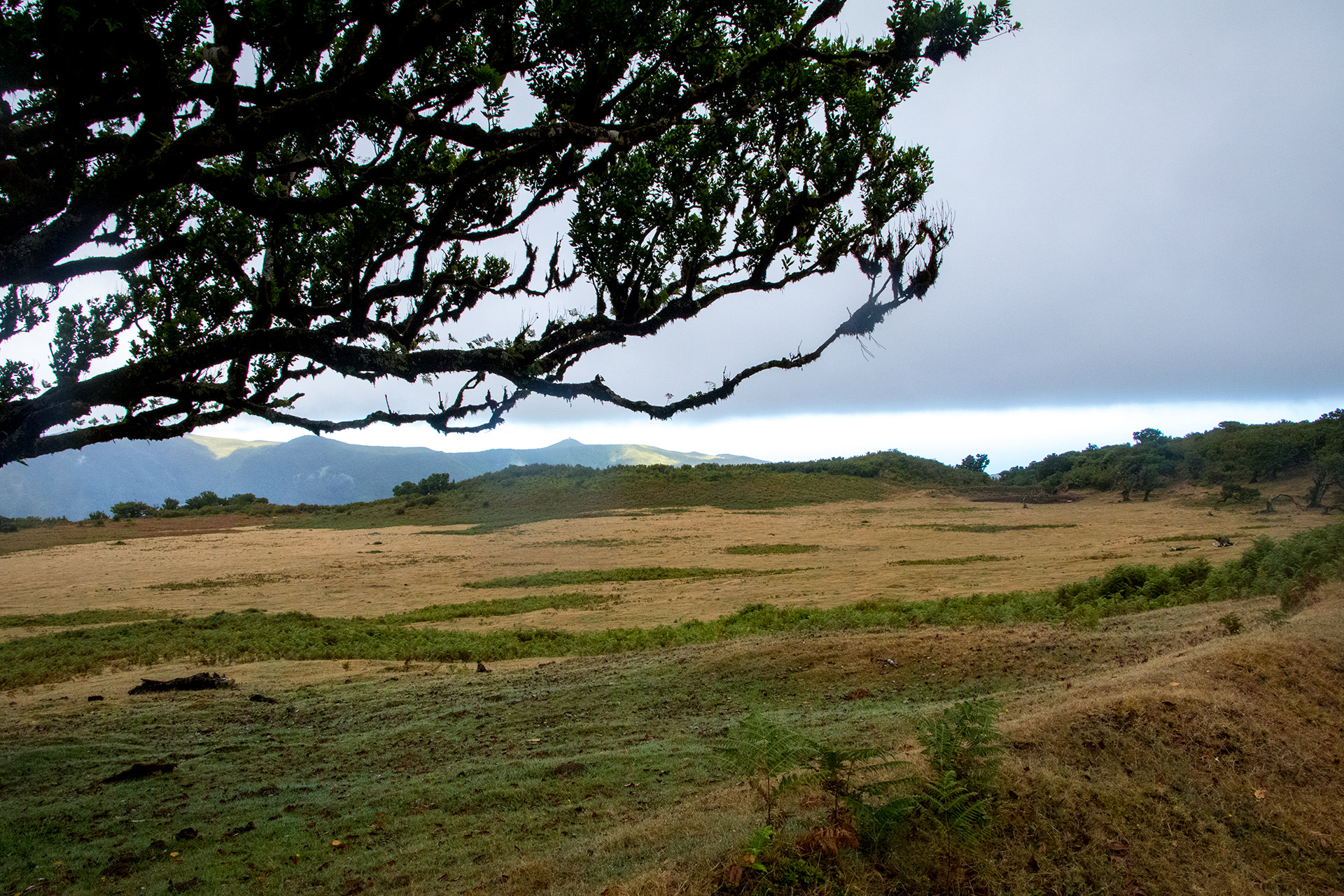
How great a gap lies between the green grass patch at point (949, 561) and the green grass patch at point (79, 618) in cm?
2494

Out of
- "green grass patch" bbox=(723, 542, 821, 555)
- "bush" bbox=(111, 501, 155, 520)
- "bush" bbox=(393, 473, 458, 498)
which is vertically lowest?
"green grass patch" bbox=(723, 542, 821, 555)

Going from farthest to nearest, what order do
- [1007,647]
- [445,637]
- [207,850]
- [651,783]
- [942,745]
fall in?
[445,637] < [1007,647] < [651,783] < [207,850] < [942,745]

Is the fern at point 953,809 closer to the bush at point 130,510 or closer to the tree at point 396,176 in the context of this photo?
the tree at point 396,176

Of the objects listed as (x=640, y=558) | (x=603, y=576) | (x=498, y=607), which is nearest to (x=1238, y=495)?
(x=640, y=558)

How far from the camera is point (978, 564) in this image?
27031mm

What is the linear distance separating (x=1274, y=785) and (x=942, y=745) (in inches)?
100

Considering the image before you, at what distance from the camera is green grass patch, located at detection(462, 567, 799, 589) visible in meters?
28.3

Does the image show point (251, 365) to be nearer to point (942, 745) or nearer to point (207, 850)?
point (207, 850)

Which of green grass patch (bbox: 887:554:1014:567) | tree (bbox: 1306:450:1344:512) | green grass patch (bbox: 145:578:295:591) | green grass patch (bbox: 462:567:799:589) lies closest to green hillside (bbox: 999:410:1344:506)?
tree (bbox: 1306:450:1344:512)

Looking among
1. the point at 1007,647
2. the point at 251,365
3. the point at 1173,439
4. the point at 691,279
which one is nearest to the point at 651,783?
the point at 691,279

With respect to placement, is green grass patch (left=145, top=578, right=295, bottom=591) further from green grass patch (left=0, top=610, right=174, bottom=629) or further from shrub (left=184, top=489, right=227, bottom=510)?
shrub (left=184, top=489, right=227, bottom=510)

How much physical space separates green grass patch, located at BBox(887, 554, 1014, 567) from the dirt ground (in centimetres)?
45

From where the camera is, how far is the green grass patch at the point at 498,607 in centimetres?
2175

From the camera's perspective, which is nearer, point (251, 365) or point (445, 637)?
point (251, 365)
